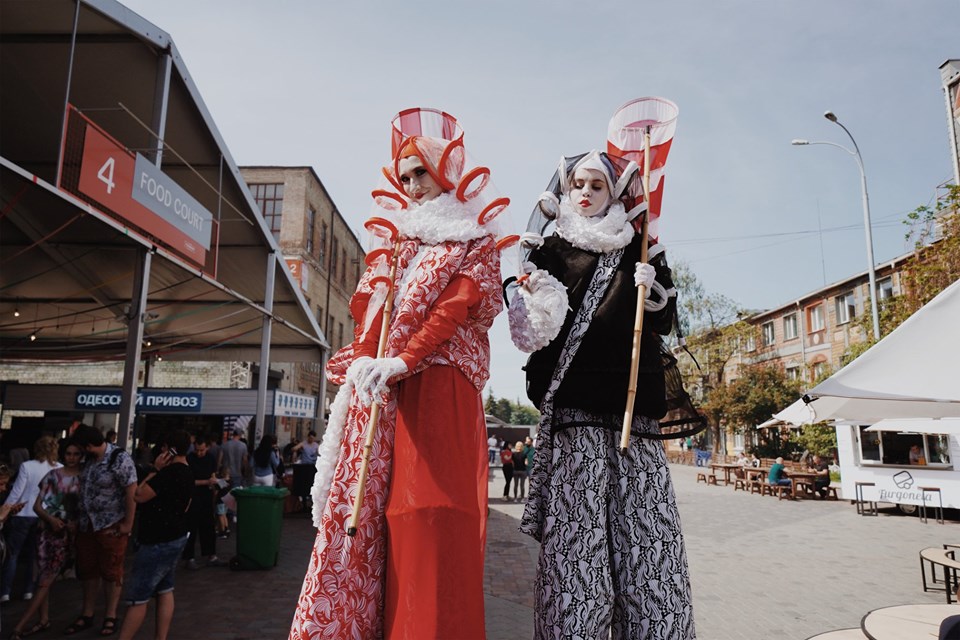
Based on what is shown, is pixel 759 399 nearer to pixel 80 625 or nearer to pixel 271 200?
pixel 271 200

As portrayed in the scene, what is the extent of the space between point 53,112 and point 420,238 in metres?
8.29

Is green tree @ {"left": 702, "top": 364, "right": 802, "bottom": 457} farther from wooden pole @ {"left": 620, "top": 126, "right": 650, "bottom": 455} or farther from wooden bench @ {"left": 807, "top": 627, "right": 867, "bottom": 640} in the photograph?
wooden pole @ {"left": 620, "top": 126, "right": 650, "bottom": 455}

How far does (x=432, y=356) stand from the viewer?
256cm

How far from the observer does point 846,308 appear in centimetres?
2884

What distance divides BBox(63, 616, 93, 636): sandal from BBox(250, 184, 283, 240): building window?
22.5m

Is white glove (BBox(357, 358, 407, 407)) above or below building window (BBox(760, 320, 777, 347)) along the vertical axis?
below

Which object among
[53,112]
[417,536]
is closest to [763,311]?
[53,112]

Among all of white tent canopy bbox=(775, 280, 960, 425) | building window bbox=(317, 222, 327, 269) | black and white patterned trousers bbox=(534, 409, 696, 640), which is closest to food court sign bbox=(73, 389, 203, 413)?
black and white patterned trousers bbox=(534, 409, 696, 640)

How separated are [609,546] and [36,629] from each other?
480 centimetres

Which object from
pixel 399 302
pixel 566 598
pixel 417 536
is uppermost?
pixel 399 302

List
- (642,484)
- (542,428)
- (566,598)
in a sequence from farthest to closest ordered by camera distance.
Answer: (542,428), (642,484), (566,598)

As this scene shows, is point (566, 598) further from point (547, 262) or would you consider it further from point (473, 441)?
point (547, 262)

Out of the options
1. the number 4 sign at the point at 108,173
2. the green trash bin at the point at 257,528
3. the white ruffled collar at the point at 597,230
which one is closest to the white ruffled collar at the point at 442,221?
the white ruffled collar at the point at 597,230

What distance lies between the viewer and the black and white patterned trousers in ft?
8.12
